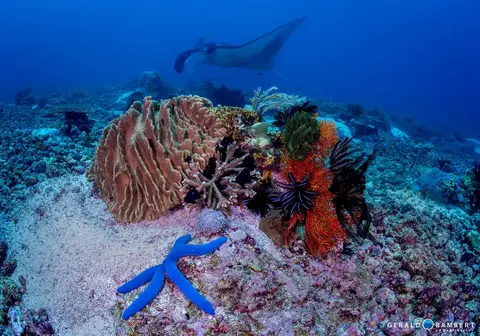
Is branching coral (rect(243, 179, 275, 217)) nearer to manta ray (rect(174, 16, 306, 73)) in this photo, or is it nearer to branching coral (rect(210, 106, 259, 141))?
branching coral (rect(210, 106, 259, 141))

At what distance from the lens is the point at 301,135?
13.9 ft

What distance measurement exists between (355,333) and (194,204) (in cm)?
260

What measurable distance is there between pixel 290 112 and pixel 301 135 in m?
1.11

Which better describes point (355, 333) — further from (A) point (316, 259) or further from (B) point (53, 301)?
(B) point (53, 301)

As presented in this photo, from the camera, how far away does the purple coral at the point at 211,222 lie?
12.2 ft

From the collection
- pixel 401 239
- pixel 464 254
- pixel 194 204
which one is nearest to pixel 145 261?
pixel 194 204

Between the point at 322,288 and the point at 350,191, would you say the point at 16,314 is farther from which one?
the point at 350,191

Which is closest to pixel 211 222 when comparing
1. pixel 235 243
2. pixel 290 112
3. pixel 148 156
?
pixel 235 243

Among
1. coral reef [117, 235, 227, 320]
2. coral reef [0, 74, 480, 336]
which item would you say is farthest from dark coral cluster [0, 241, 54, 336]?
coral reef [117, 235, 227, 320]

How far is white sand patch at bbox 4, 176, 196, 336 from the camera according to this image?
3.67 m

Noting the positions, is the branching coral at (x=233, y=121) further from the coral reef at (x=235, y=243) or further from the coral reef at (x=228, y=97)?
the coral reef at (x=228, y=97)

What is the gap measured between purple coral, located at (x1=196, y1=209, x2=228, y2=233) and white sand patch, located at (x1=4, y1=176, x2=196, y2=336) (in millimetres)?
395

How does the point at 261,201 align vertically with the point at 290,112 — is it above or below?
below

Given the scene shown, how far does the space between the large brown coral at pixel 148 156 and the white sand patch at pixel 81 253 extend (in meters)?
0.29
